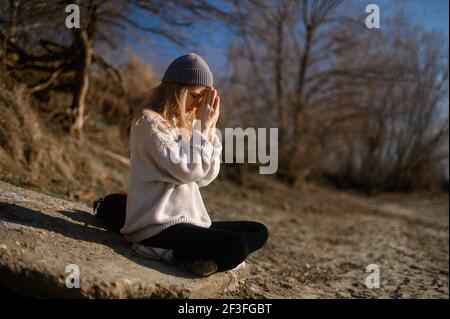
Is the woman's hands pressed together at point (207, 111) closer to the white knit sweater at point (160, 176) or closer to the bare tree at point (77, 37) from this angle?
the white knit sweater at point (160, 176)

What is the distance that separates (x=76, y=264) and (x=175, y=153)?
0.71 meters

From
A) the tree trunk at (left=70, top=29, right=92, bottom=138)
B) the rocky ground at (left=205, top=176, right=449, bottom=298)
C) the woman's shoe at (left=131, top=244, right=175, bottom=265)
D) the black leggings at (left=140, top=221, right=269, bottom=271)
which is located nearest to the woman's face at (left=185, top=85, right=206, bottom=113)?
the black leggings at (left=140, top=221, right=269, bottom=271)

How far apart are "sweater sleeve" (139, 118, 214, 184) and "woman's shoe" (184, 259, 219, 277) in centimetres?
43

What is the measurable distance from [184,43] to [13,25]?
101 inches

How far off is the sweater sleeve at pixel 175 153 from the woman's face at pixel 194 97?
23 cm

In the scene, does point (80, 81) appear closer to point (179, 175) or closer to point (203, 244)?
point (179, 175)

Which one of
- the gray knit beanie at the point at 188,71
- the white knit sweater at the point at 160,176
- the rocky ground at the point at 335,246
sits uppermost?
the gray knit beanie at the point at 188,71

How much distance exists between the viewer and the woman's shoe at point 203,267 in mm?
2246

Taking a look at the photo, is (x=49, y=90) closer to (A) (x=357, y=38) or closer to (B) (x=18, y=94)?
(B) (x=18, y=94)

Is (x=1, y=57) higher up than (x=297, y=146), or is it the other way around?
(x=1, y=57)

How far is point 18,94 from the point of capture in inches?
178

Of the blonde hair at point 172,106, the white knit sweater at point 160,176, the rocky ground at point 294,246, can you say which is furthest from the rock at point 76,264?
the blonde hair at point 172,106
